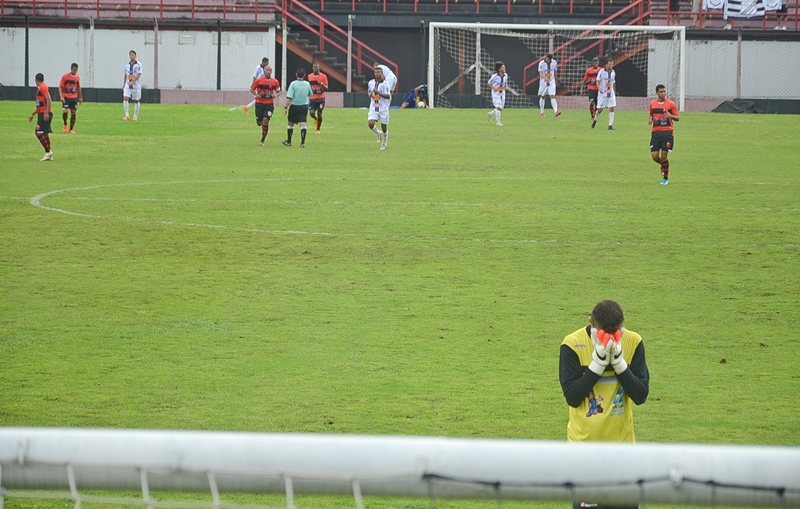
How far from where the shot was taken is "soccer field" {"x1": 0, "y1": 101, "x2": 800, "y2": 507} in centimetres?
846

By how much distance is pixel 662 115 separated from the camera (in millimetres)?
22109

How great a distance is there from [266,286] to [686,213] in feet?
29.0

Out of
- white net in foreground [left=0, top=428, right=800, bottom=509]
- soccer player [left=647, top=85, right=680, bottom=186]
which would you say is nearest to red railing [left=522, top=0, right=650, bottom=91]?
soccer player [left=647, top=85, right=680, bottom=186]

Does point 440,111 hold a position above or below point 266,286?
above

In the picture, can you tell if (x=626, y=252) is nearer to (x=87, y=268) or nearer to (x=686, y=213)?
(x=686, y=213)

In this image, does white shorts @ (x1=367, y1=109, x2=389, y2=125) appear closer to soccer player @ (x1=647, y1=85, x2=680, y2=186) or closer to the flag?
soccer player @ (x1=647, y1=85, x2=680, y2=186)

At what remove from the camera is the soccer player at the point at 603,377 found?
18.5 feet

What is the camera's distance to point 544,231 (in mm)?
16938

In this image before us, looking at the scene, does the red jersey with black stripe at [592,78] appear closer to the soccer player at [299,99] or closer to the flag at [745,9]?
the soccer player at [299,99]

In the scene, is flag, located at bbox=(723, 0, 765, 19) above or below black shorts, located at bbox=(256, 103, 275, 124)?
above

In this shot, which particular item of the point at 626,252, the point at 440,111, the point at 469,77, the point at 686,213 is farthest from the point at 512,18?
the point at 626,252

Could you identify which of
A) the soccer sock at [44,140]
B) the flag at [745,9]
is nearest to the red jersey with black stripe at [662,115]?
the soccer sock at [44,140]

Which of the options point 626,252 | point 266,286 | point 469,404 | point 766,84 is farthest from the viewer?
point 766,84

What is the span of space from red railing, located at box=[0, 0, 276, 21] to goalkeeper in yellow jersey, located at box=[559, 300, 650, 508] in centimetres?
4710
